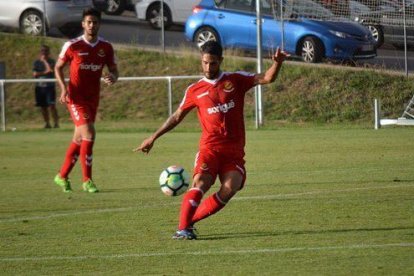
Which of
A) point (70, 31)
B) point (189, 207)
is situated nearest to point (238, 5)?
point (70, 31)

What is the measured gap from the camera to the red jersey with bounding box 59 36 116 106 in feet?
46.1

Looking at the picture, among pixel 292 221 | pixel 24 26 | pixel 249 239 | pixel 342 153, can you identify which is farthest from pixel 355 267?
pixel 24 26

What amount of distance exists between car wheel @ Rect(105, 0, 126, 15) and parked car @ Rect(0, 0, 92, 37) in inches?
158

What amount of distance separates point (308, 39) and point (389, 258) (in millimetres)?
18931

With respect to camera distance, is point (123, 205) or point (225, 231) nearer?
point (225, 231)

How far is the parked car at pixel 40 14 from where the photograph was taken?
3192 cm

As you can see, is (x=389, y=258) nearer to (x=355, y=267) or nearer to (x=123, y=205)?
(x=355, y=267)

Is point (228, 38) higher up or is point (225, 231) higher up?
point (228, 38)

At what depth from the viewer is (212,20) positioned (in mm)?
28797

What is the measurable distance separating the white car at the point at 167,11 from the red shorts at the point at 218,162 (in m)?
23.2

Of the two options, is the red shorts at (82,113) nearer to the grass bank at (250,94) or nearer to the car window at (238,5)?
the grass bank at (250,94)

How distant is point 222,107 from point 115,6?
88.5ft

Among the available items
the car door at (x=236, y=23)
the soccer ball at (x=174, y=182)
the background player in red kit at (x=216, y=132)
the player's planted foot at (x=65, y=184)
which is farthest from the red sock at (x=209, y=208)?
the car door at (x=236, y=23)

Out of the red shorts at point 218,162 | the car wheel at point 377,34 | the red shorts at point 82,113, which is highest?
the car wheel at point 377,34
